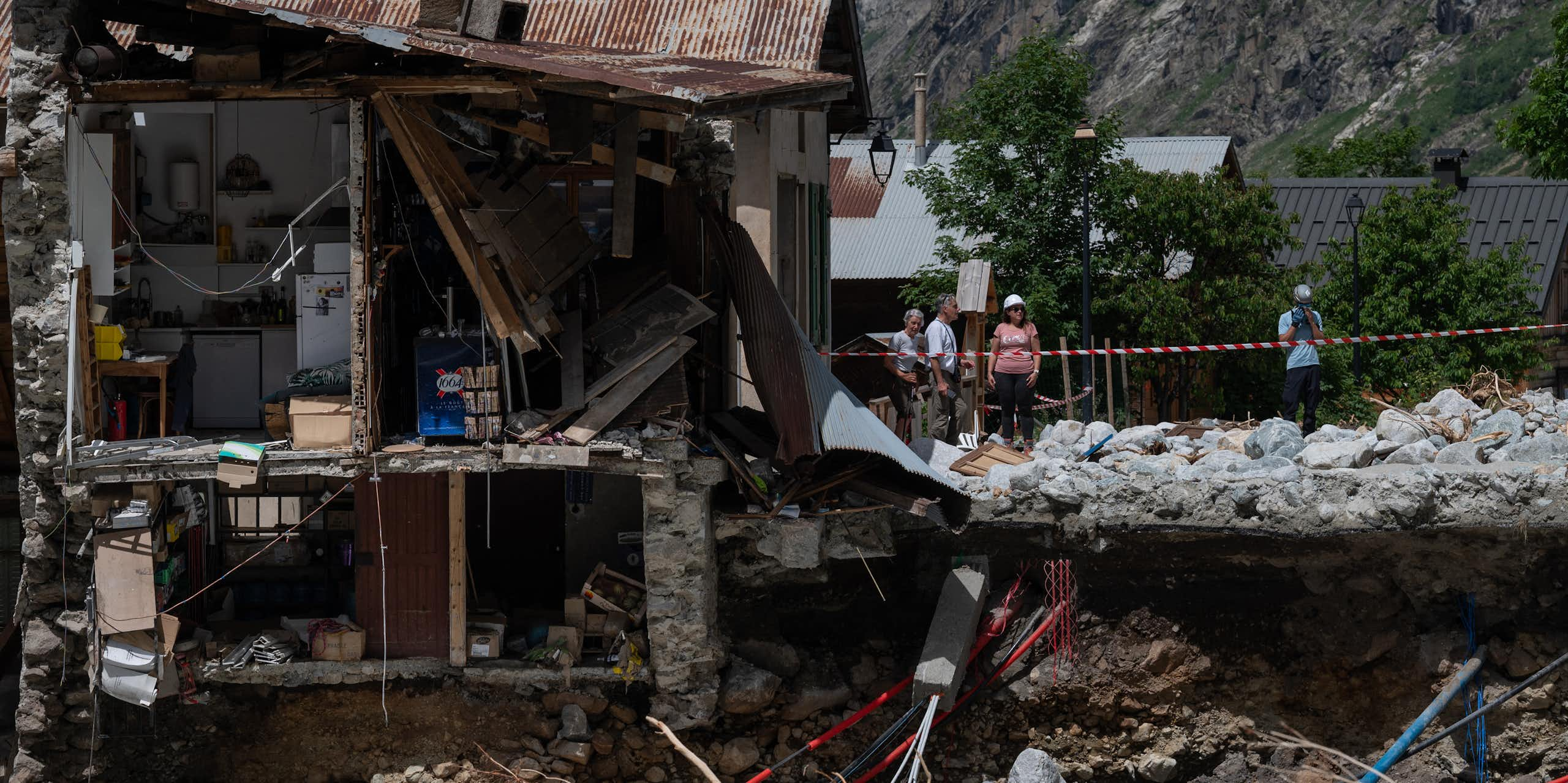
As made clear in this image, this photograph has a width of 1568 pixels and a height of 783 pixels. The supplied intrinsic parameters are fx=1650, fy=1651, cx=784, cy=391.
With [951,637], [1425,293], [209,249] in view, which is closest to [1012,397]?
[951,637]

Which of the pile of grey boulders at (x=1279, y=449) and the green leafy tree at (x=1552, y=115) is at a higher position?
the green leafy tree at (x=1552, y=115)

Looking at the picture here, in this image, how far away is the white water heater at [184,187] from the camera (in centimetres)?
1430

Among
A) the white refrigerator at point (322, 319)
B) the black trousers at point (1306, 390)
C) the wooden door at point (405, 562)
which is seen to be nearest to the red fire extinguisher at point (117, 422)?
the white refrigerator at point (322, 319)

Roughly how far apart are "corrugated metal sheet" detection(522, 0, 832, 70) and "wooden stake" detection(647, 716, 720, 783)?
6.34 m

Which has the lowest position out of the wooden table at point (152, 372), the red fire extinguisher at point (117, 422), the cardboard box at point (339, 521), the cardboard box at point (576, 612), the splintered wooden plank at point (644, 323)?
the cardboard box at point (576, 612)

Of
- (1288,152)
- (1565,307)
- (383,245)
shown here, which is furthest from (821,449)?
(1288,152)

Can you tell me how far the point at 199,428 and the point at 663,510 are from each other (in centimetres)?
411

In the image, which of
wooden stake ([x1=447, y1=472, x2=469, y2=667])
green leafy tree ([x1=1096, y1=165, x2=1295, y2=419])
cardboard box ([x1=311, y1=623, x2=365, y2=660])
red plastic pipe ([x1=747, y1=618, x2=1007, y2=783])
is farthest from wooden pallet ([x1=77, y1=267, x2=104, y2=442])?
green leafy tree ([x1=1096, y1=165, x2=1295, y2=419])

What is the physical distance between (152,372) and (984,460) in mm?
7085

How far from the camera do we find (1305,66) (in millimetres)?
80938

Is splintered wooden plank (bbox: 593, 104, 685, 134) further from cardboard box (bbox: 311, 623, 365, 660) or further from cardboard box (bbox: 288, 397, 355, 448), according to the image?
cardboard box (bbox: 311, 623, 365, 660)

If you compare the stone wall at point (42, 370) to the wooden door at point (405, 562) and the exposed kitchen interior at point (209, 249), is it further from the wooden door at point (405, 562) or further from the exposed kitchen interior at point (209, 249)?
the wooden door at point (405, 562)

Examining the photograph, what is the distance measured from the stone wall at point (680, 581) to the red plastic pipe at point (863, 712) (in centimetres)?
75

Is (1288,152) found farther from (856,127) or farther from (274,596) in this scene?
(274,596)
